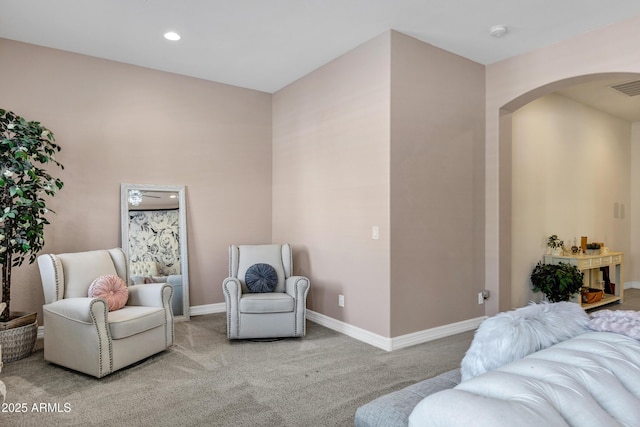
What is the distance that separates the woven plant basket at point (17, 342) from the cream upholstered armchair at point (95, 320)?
0.99 ft

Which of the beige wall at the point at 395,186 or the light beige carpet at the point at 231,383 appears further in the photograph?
the beige wall at the point at 395,186

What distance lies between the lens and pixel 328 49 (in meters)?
4.09

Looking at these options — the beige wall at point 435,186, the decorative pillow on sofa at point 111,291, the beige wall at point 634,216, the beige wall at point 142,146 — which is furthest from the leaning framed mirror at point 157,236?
the beige wall at point 634,216

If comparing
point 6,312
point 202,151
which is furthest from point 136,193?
point 6,312

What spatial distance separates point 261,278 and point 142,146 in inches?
80.8

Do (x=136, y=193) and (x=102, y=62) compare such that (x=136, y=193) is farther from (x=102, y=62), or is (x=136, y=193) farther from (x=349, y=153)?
(x=349, y=153)

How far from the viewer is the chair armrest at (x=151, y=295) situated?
3.58 metres

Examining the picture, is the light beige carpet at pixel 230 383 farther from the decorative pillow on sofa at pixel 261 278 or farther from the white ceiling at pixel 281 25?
the white ceiling at pixel 281 25

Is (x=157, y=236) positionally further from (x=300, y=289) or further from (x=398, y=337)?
(x=398, y=337)

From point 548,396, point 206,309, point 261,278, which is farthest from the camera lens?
point 206,309

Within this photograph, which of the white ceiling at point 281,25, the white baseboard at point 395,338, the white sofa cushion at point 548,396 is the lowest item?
the white baseboard at point 395,338

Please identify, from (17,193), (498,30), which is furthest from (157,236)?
(498,30)

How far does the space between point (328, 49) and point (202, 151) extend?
198 cm

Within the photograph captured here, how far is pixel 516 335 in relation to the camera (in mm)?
1452
